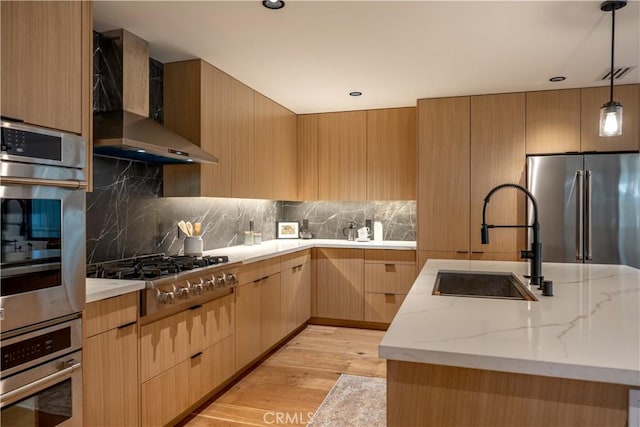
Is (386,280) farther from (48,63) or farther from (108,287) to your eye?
(48,63)

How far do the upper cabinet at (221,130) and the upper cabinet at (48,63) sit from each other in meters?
1.22

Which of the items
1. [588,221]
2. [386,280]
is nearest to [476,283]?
[588,221]

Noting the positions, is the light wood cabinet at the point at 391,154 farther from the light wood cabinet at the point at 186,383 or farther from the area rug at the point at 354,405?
the light wood cabinet at the point at 186,383

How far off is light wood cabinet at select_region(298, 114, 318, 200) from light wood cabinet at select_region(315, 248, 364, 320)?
79 cm

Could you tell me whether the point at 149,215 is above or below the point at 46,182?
below

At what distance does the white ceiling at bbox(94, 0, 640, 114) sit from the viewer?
2.32 meters

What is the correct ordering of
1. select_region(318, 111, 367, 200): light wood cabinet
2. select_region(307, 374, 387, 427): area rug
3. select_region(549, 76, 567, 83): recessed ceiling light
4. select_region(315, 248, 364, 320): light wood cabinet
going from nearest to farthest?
select_region(307, 374, 387, 427): area rug → select_region(549, 76, 567, 83): recessed ceiling light → select_region(315, 248, 364, 320): light wood cabinet → select_region(318, 111, 367, 200): light wood cabinet

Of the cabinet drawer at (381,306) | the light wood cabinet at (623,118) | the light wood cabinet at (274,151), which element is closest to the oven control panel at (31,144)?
the light wood cabinet at (274,151)

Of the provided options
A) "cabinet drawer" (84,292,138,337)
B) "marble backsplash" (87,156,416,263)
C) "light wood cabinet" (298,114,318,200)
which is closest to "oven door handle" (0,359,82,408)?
"cabinet drawer" (84,292,138,337)

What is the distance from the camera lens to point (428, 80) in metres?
3.64

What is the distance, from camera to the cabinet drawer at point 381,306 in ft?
14.4

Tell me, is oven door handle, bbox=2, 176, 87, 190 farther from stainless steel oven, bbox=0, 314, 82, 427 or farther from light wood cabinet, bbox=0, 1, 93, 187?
stainless steel oven, bbox=0, 314, 82, 427

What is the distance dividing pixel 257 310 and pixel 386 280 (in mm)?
1574

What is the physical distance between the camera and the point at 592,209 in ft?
12.0
